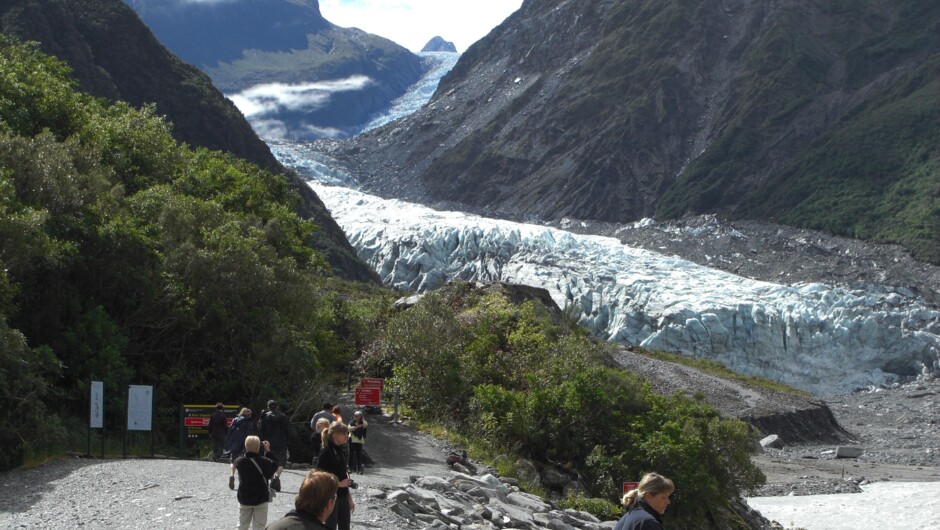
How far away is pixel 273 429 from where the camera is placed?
14680 mm

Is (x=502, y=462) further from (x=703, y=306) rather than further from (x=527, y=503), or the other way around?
(x=703, y=306)

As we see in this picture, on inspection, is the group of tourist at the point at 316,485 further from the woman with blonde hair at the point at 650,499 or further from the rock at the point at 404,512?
the rock at the point at 404,512

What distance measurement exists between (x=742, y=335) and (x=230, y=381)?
65576 millimetres

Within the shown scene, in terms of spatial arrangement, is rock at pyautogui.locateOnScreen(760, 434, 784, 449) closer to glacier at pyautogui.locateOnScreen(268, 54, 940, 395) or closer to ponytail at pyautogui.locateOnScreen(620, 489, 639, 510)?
glacier at pyautogui.locateOnScreen(268, 54, 940, 395)

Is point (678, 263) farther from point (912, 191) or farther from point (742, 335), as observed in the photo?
point (912, 191)

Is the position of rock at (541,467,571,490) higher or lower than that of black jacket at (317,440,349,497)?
lower

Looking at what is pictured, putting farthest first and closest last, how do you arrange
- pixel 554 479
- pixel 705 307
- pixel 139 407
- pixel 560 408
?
pixel 705 307 < pixel 560 408 < pixel 554 479 < pixel 139 407

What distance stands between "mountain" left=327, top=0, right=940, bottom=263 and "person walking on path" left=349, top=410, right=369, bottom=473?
121 meters

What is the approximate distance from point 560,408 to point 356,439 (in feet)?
32.2

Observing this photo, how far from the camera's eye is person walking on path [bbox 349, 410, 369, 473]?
18.9 meters

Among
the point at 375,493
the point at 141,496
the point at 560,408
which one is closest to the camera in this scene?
the point at 141,496

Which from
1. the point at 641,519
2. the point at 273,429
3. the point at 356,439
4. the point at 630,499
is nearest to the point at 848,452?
the point at 356,439

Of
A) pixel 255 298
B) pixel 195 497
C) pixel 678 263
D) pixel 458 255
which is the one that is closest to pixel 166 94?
pixel 458 255

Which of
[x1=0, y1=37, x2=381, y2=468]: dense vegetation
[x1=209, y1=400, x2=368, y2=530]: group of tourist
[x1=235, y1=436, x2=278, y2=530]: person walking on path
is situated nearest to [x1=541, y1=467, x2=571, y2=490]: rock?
[x1=0, y1=37, x2=381, y2=468]: dense vegetation
